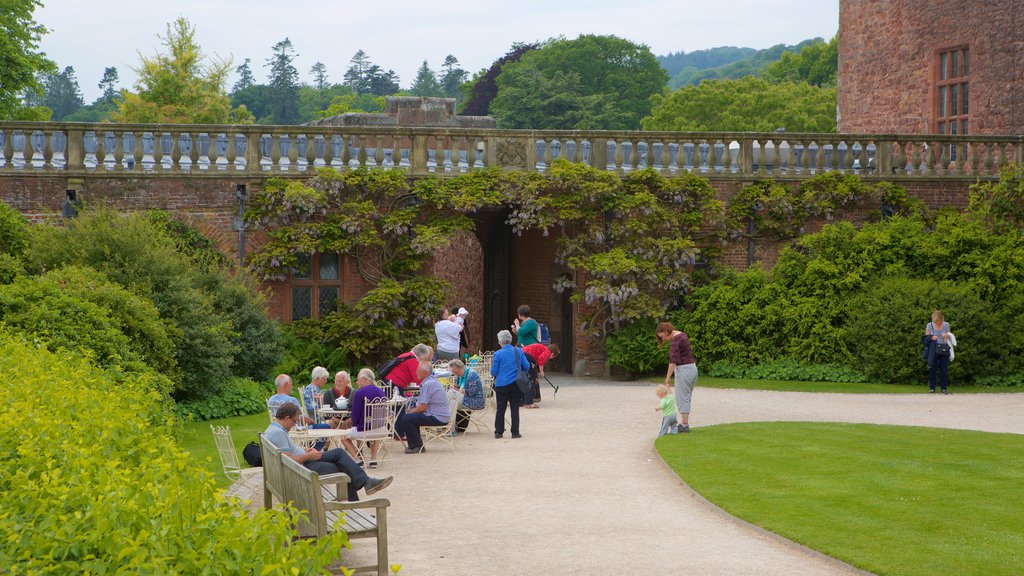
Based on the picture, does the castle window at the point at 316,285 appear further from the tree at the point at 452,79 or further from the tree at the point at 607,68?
the tree at the point at 452,79

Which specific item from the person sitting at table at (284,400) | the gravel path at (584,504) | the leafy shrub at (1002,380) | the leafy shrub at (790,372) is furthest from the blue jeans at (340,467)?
the leafy shrub at (1002,380)

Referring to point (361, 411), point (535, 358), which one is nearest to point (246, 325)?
point (535, 358)

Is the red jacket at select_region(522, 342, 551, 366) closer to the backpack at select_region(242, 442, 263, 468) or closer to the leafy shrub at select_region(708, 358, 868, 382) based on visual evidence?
the leafy shrub at select_region(708, 358, 868, 382)

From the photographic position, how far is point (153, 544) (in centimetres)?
455

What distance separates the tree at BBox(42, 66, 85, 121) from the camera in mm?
117938

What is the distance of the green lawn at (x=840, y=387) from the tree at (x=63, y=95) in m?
107

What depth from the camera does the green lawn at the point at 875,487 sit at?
8742mm

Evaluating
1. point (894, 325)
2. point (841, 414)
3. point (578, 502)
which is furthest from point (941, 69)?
point (578, 502)

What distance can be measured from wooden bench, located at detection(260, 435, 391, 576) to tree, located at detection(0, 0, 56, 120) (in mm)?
25949

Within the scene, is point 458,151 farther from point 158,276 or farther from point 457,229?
point 158,276

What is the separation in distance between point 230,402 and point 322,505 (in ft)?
31.5

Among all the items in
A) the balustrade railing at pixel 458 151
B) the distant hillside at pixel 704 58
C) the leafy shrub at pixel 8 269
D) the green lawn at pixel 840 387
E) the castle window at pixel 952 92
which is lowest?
the green lawn at pixel 840 387

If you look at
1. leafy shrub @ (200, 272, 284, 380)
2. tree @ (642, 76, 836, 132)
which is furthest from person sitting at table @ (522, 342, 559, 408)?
tree @ (642, 76, 836, 132)

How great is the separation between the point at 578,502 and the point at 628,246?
41.1 feet
